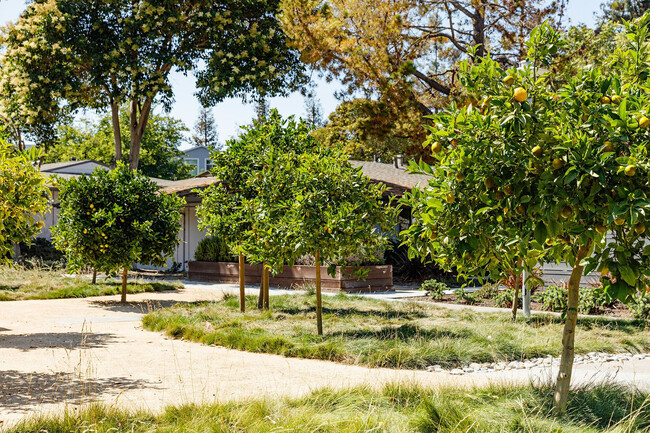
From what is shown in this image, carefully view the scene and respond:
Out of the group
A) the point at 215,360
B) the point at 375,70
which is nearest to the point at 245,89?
the point at 375,70

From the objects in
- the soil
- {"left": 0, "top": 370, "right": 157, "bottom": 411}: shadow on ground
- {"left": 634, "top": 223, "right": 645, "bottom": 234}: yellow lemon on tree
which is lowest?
{"left": 0, "top": 370, "right": 157, "bottom": 411}: shadow on ground

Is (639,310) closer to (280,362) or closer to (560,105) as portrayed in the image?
(280,362)

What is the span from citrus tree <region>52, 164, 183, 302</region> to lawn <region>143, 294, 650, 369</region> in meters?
1.85

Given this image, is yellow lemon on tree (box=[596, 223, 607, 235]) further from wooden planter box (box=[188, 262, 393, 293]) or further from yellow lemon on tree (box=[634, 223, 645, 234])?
wooden planter box (box=[188, 262, 393, 293])

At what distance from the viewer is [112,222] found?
1267cm

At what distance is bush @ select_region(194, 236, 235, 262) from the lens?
20.4 m

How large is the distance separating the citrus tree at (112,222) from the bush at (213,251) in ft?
20.9

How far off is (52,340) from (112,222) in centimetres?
390

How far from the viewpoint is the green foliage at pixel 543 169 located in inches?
146

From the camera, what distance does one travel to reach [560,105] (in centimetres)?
425

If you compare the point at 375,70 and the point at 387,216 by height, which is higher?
the point at 375,70

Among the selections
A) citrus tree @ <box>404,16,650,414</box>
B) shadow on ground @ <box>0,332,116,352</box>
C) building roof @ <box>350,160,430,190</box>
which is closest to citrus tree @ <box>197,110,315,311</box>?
shadow on ground @ <box>0,332,116,352</box>

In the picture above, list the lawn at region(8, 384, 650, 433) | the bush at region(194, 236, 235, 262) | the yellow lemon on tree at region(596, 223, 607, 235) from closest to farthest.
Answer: the yellow lemon on tree at region(596, 223, 607, 235) → the lawn at region(8, 384, 650, 433) → the bush at region(194, 236, 235, 262)

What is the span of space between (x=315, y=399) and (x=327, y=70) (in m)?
19.7
